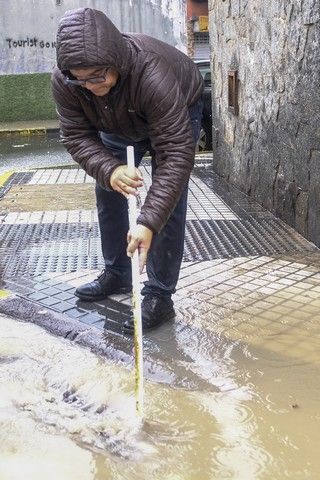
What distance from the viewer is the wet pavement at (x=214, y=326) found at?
2.17 m

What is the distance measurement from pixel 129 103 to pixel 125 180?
36 centimetres

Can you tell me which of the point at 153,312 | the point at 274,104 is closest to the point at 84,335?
the point at 153,312

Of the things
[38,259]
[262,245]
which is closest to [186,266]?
[262,245]

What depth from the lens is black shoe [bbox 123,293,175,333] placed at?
309 cm

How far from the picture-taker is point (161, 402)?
2.45 meters

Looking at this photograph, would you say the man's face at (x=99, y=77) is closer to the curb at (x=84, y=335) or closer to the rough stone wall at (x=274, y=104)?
the curb at (x=84, y=335)

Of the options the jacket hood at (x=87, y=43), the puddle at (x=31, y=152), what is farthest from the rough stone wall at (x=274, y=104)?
the puddle at (x=31, y=152)

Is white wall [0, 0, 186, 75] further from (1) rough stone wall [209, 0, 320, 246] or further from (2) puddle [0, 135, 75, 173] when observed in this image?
(1) rough stone wall [209, 0, 320, 246]

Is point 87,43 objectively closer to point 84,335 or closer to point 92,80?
point 92,80

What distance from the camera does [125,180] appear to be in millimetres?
2576

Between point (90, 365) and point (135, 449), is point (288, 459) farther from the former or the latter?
point (90, 365)

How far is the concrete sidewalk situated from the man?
24 centimetres

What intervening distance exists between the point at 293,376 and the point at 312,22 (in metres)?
2.42

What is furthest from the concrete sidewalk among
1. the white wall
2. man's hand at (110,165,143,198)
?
the white wall
